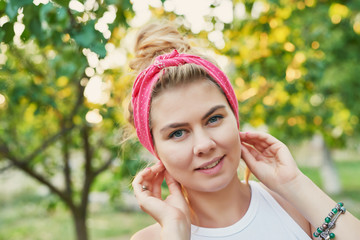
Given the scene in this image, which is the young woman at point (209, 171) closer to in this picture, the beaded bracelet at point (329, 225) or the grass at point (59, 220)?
the beaded bracelet at point (329, 225)

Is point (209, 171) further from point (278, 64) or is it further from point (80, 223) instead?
point (80, 223)

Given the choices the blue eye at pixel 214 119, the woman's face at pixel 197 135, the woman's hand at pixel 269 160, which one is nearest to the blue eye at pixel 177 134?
the woman's face at pixel 197 135

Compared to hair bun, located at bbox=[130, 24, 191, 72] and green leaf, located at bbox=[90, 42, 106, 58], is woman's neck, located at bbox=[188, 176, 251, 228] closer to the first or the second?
hair bun, located at bbox=[130, 24, 191, 72]

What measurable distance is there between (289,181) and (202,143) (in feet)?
1.73

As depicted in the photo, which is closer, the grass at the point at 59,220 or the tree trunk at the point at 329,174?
the grass at the point at 59,220

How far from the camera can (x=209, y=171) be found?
65.9 inches

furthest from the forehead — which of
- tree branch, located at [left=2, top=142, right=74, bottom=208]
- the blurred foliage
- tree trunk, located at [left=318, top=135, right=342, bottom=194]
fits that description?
tree trunk, located at [left=318, top=135, right=342, bottom=194]

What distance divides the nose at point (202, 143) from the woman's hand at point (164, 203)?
31 cm

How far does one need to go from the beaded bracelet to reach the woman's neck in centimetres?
38

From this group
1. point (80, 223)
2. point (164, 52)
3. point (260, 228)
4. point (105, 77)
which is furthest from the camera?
point (80, 223)

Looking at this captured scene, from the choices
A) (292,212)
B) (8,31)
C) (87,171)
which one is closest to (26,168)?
(87,171)

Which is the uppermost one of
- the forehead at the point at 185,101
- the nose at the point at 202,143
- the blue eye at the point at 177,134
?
the forehead at the point at 185,101

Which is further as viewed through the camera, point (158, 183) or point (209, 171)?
point (158, 183)

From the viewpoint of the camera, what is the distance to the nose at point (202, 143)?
1608 millimetres
